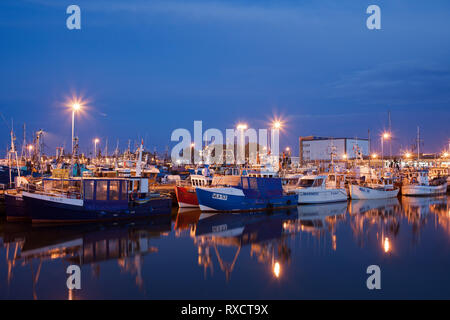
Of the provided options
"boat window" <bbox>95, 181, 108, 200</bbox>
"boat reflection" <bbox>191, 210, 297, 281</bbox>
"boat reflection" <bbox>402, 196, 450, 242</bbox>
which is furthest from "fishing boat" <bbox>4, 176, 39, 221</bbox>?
"boat reflection" <bbox>402, 196, 450, 242</bbox>

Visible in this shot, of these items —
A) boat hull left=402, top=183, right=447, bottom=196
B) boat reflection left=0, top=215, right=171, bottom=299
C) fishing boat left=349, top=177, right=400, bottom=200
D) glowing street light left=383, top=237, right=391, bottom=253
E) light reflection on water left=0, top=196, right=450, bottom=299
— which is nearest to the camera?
light reflection on water left=0, top=196, right=450, bottom=299

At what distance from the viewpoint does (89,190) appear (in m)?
24.2

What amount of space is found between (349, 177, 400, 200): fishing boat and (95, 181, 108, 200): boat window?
1199 inches

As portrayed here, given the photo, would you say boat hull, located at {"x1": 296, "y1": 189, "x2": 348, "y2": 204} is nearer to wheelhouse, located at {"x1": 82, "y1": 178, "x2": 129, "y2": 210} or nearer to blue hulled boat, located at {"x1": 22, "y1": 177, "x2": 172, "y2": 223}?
blue hulled boat, located at {"x1": 22, "y1": 177, "x2": 172, "y2": 223}

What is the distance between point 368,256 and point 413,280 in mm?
3729

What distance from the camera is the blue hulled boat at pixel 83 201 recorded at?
76.4 ft

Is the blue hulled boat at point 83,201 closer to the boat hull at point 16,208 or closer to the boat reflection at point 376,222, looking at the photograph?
the boat hull at point 16,208

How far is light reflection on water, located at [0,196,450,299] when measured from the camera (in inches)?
504

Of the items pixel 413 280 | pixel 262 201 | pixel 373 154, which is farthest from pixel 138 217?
pixel 373 154

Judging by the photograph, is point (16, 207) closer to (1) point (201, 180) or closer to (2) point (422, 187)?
(1) point (201, 180)

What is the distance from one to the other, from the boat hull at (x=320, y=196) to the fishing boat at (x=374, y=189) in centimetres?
359

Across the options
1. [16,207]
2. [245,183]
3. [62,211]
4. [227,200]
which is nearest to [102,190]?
[62,211]

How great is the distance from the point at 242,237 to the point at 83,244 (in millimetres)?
8566
